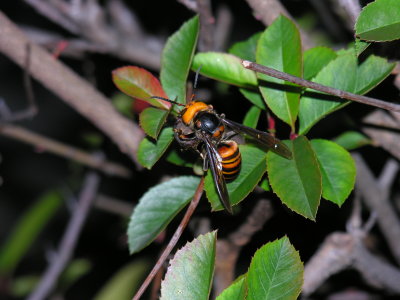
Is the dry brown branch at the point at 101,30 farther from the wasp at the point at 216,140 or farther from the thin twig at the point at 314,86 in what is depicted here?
the thin twig at the point at 314,86

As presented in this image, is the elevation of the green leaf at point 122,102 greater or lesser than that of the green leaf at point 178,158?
greater

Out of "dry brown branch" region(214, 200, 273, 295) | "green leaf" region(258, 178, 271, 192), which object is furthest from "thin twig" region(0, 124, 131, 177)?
"green leaf" region(258, 178, 271, 192)

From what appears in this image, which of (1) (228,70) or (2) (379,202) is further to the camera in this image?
(2) (379,202)

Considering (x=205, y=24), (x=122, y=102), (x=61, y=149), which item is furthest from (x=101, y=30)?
(x=205, y=24)

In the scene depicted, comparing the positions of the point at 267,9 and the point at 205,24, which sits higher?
the point at 205,24

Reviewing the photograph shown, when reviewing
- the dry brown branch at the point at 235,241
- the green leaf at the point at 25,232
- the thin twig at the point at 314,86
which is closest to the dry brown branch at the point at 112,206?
the green leaf at the point at 25,232

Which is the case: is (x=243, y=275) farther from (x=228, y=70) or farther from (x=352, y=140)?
(x=352, y=140)
